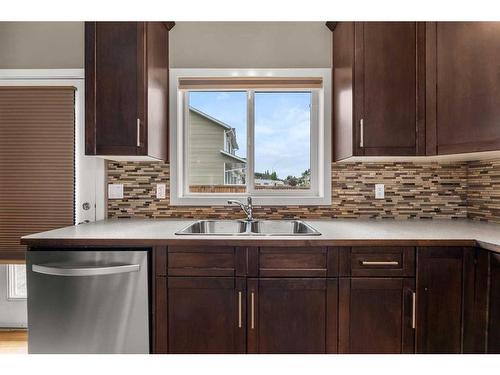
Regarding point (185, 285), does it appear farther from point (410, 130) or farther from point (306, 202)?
point (410, 130)

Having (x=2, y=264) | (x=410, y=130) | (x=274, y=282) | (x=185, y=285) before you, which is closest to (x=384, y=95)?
(x=410, y=130)

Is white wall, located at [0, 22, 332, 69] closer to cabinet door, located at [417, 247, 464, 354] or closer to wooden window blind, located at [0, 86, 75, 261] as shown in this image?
wooden window blind, located at [0, 86, 75, 261]

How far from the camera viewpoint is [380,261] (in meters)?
1.54

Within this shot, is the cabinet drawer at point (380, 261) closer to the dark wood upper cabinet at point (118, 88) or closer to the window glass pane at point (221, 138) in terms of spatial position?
the window glass pane at point (221, 138)

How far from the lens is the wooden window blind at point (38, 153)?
222 centimetres

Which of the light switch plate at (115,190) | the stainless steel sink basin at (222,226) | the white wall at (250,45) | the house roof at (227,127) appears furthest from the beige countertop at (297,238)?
the white wall at (250,45)

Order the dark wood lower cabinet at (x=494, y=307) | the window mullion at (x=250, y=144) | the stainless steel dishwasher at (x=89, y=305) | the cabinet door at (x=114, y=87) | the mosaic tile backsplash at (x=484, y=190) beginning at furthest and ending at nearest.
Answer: the window mullion at (x=250, y=144) → the mosaic tile backsplash at (x=484, y=190) → the cabinet door at (x=114, y=87) → the stainless steel dishwasher at (x=89, y=305) → the dark wood lower cabinet at (x=494, y=307)

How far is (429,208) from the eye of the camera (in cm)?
226

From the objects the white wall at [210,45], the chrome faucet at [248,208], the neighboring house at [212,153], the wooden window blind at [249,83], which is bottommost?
the chrome faucet at [248,208]

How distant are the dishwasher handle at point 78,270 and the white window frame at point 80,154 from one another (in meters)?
0.79

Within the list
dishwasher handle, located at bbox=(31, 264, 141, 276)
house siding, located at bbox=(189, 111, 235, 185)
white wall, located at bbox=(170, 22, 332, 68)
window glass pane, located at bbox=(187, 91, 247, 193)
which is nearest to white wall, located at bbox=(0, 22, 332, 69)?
white wall, located at bbox=(170, 22, 332, 68)

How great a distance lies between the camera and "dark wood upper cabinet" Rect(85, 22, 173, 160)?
1831 mm

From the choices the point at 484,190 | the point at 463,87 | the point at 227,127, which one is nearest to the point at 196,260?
the point at 227,127

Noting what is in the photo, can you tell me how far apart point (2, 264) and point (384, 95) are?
287cm
